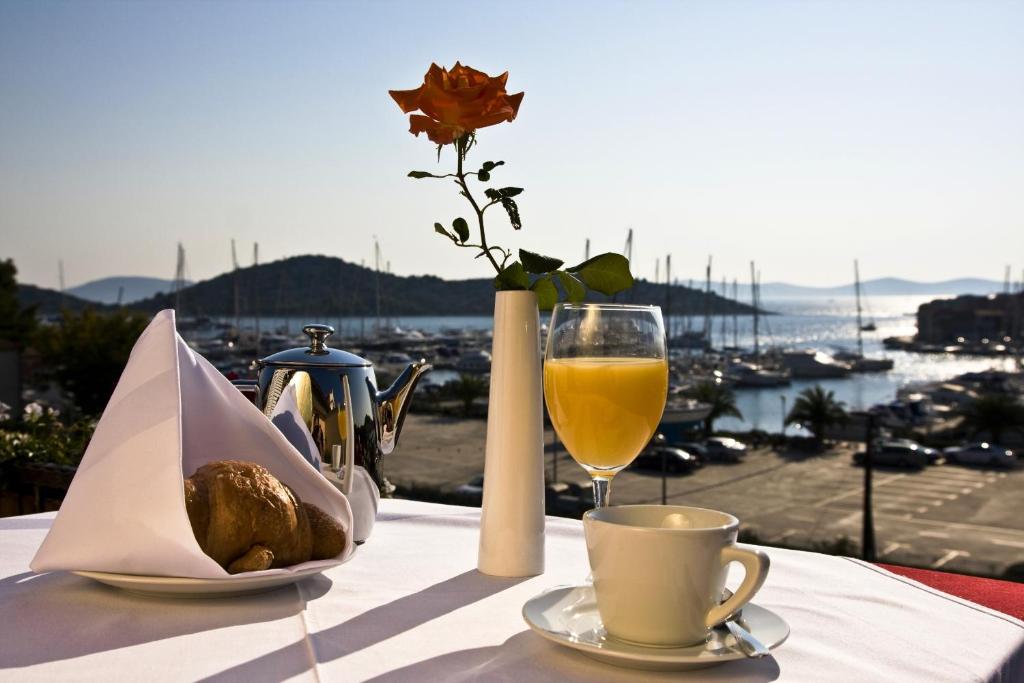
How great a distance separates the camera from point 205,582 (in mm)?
761

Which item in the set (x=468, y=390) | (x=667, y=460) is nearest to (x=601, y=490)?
(x=468, y=390)

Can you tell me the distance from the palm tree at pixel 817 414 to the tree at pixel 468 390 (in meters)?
12.9

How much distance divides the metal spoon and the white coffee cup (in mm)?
23

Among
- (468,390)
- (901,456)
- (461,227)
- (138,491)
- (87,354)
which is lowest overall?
(901,456)

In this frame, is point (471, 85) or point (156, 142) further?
point (156, 142)

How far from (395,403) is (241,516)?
0.39 metres

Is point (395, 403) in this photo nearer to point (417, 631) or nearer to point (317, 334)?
point (317, 334)

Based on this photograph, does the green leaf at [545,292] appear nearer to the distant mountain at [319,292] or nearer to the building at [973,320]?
the distant mountain at [319,292]

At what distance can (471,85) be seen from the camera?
87 cm

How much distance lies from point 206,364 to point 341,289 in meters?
43.9

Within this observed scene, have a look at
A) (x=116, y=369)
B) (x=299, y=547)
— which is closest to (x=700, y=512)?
(x=299, y=547)

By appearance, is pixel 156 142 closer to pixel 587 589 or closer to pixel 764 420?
pixel 764 420

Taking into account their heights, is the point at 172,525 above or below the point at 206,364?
below

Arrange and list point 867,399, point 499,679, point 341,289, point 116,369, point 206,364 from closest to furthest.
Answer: point 499,679 → point 206,364 → point 116,369 → point 341,289 → point 867,399
